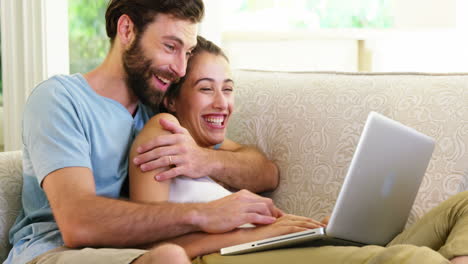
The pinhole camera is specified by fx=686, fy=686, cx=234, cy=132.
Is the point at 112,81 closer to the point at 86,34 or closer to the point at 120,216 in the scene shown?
the point at 120,216

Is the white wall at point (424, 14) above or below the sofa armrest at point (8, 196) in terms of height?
above

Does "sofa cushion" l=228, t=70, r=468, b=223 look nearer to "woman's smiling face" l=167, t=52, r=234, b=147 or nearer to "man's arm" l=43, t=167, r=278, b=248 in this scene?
"woman's smiling face" l=167, t=52, r=234, b=147

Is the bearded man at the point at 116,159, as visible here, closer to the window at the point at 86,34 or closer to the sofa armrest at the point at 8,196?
the sofa armrest at the point at 8,196

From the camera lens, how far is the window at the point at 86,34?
2719 mm

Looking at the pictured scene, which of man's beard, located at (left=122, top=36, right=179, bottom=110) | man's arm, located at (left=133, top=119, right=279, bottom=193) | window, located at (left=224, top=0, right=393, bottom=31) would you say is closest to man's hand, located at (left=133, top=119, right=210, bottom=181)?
man's arm, located at (left=133, top=119, right=279, bottom=193)

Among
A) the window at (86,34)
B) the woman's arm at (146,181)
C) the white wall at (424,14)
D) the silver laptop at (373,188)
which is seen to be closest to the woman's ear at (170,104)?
the woman's arm at (146,181)

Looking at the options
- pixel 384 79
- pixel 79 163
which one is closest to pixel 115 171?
pixel 79 163

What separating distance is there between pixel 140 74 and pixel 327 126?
0.55m

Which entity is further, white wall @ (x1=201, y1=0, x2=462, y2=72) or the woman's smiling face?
white wall @ (x1=201, y1=0, x2=462, y2=72)

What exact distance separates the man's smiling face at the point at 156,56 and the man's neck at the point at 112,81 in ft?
0.06

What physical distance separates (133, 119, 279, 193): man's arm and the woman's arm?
0.05 feet

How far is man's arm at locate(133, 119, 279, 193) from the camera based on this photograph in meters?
1.67

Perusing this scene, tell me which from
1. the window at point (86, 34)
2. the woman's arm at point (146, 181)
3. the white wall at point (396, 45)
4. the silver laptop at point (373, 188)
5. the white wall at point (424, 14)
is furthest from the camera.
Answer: the white wall at point (424, 14)

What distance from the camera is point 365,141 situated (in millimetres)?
1335
